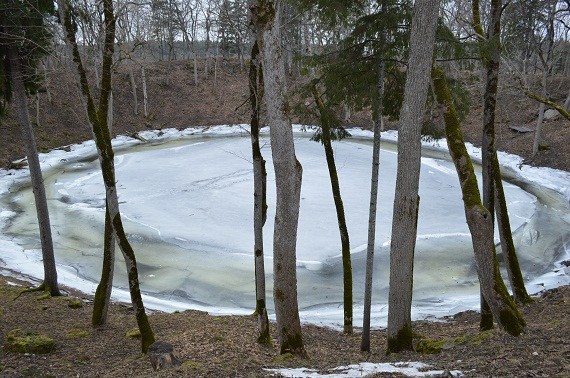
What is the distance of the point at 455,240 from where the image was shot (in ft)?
49.2

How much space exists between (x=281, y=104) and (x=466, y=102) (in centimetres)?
380

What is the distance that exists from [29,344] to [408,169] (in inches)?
227

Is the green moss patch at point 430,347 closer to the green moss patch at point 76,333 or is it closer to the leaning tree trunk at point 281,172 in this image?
the leaning tree trunk at point 281,172

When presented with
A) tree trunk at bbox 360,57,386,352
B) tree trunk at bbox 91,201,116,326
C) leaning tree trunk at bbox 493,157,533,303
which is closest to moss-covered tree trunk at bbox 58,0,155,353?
tree trunk at bbox 91,201,116,326

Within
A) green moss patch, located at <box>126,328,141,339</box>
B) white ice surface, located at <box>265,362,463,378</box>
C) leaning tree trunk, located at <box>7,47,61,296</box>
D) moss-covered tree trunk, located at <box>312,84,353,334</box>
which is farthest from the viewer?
leaning tree trunk, located at <box>7,47,61,296</box>

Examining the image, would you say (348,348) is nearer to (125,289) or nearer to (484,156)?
(484,156)

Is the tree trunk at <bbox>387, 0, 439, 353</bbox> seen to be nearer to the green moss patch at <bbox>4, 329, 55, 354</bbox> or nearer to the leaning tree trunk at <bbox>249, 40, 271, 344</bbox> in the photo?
the leaning tree trunk at <bbox>249, 40, 271, 344</bbox>

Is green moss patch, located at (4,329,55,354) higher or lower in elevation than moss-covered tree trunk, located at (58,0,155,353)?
lower

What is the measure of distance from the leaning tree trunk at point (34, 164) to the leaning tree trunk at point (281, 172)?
264 inches

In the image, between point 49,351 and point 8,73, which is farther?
point 8,73

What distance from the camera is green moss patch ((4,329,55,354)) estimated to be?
Answer: 7148 millimetres

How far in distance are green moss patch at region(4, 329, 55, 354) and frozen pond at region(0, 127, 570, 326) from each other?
164 inches

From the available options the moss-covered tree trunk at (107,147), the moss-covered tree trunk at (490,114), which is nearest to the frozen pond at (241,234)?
the moss-covered tree trunk at (490,114)

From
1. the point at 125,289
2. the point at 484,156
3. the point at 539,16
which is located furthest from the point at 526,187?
the point at 125,289
